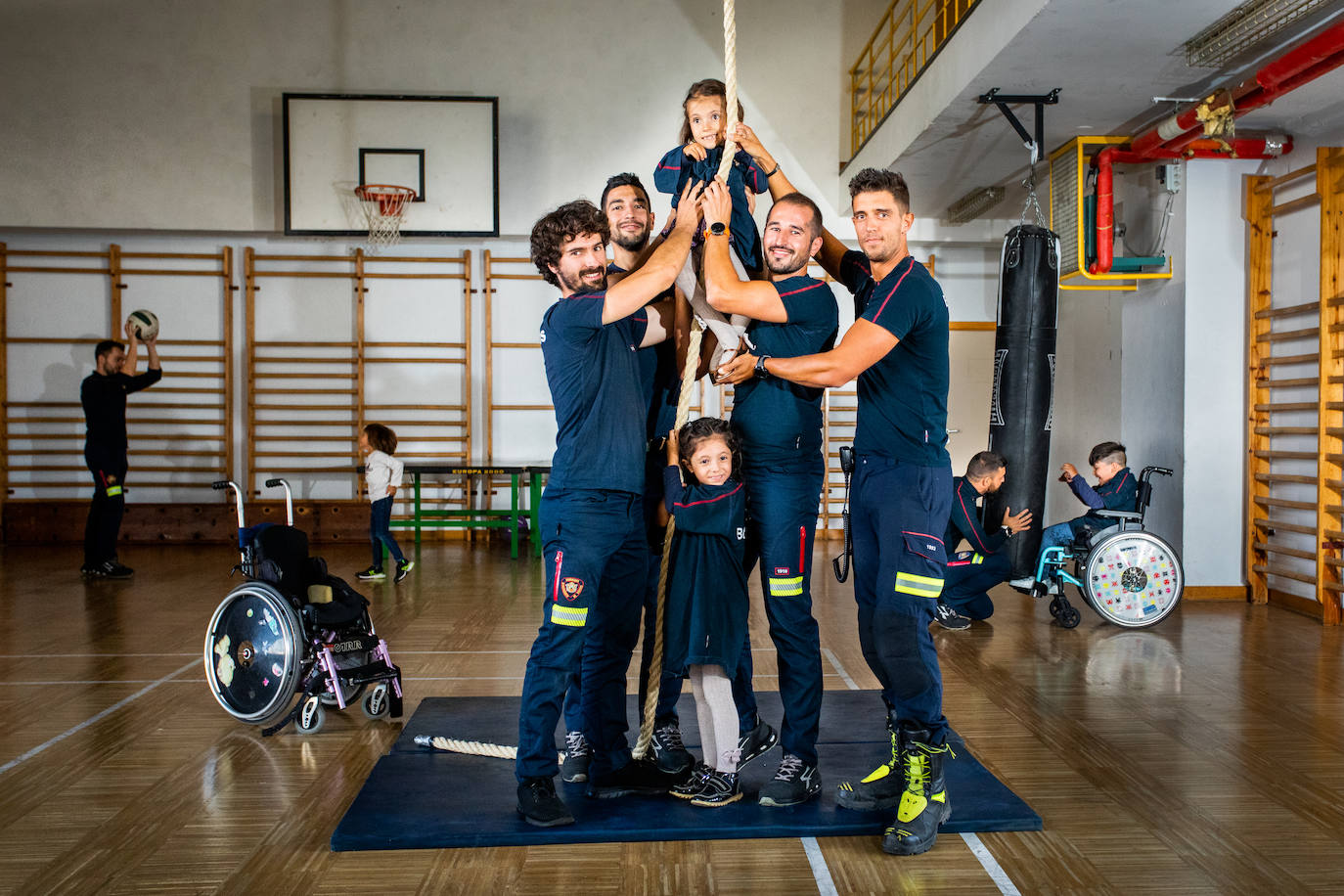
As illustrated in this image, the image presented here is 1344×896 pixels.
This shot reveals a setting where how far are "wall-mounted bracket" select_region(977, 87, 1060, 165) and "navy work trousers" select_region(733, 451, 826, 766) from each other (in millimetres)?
4164

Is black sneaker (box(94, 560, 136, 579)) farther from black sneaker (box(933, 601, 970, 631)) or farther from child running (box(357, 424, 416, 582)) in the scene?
black sneaker (box(933, 601, 970, 631))

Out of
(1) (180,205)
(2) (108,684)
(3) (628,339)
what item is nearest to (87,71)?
(1) (180,205)

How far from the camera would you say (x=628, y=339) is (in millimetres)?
2980

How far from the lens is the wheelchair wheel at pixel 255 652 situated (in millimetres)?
3809

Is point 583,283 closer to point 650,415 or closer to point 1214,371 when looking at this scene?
point 650,415

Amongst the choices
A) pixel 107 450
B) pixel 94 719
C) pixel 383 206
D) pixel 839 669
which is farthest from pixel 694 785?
pixel 383 206

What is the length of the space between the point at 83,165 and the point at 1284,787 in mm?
10609

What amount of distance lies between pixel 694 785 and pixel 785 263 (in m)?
1.62

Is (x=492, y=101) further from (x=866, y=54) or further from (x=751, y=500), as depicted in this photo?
(x=751, y=500)

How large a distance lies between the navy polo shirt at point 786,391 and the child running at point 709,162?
0.31 m

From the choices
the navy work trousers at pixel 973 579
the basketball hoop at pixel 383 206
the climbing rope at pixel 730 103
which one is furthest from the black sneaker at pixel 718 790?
the basketball hoop at pixel 383 206

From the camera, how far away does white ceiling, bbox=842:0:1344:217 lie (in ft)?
16.3

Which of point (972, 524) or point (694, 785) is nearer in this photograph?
Result: point (694, 785)

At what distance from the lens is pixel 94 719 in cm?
406
